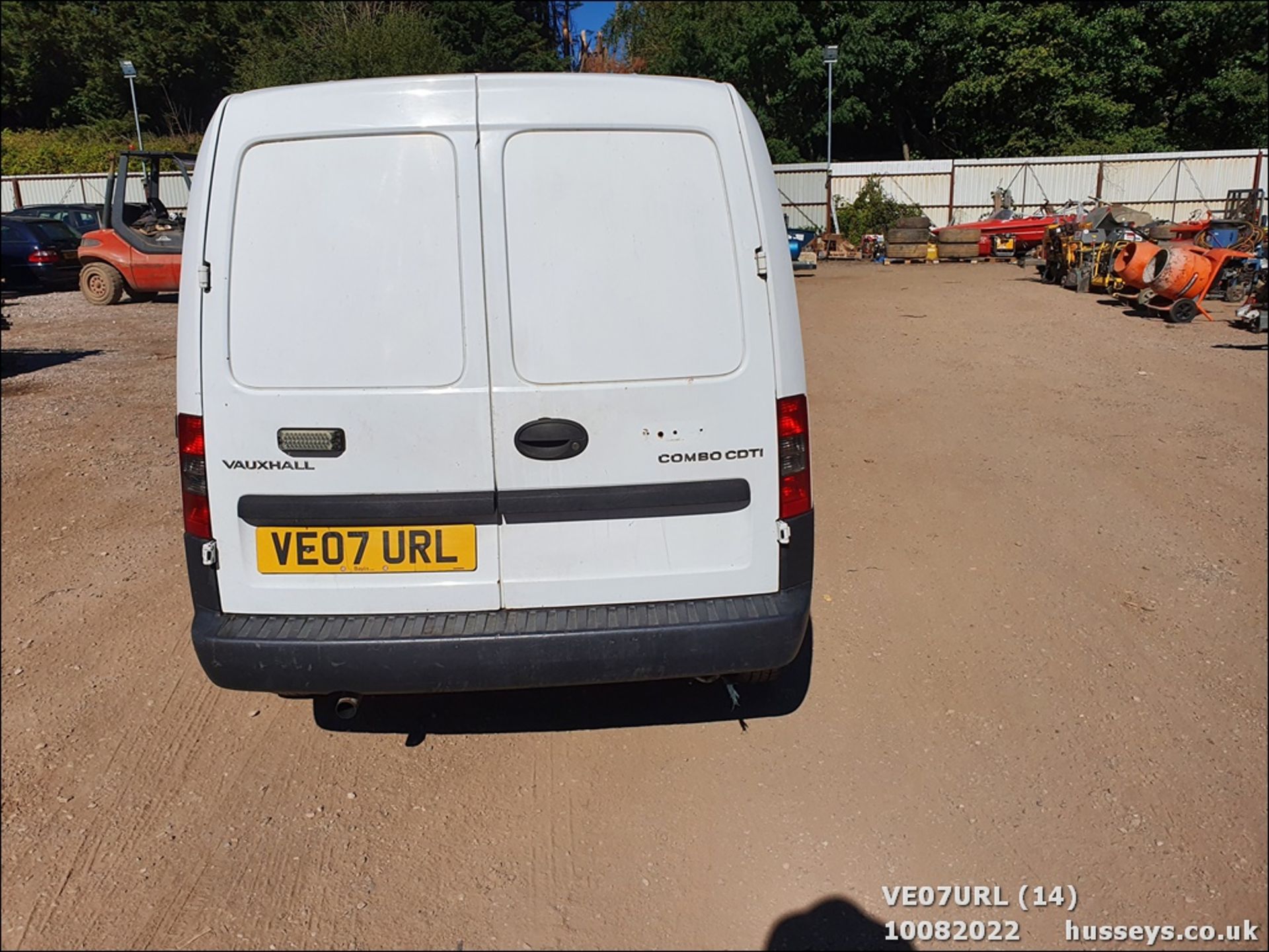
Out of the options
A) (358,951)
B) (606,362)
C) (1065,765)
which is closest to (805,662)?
(1065,765)

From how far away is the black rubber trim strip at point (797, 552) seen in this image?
2.90 metres

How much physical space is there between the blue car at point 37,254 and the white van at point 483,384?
58.0 ft

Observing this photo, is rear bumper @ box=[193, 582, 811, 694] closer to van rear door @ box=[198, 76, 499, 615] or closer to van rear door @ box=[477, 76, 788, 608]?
van rear door @ box=[477, 76, 788, 608]

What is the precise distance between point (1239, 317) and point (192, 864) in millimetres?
13382

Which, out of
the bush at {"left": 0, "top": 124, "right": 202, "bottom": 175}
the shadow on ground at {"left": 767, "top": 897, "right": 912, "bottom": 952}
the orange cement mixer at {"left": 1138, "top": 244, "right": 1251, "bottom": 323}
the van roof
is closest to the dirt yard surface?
the shadow on ground at {"left": 767, "top": 897, "right": 912, "bottom": 952}

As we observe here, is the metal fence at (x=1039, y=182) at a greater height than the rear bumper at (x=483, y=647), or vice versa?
the metal fence at (x=1039, y=182)

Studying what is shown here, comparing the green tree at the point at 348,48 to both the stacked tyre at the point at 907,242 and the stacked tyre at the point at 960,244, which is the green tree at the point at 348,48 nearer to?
the stacked tyre at the point at 907,242

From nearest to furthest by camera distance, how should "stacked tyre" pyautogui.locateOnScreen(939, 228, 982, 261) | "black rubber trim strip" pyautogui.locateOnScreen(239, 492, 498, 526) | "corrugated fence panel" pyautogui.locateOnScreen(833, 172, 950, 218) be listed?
"black rubber trim strip" pyautogui.locateOnScreen(239, 492, 498, 526)
"stacked tyre" pyautogui.locateOnScreen(939, 228, 982, 261)
"corrugated fence panel" pyautogui.locateOnScreen(833, 172, 950, 218)

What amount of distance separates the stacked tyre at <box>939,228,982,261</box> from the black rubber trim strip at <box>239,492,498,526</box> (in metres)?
23.4

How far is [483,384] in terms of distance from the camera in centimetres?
266

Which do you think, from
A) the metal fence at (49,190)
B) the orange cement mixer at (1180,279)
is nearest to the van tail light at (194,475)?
the orange cement mixer at (1180,279)

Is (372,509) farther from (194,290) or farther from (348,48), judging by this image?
(348,48)

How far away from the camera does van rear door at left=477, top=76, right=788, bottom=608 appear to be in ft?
8.68

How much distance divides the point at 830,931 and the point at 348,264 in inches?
90.1
